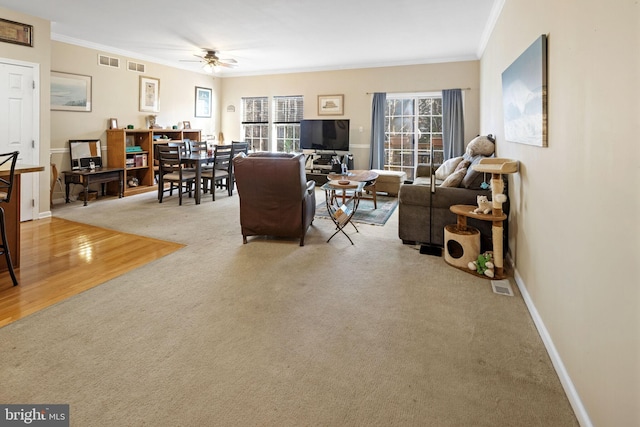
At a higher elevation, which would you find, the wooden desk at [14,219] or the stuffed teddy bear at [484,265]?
the wooden desk at [14,219]

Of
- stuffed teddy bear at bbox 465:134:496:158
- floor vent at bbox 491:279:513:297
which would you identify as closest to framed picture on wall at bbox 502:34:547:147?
floor vent at bbox 491:279:513:297

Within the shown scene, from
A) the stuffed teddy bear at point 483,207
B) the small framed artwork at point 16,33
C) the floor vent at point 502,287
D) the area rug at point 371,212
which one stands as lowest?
the floor vent at point 502,287

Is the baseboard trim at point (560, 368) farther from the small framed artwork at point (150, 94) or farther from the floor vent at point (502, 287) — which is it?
the small framed artwork at point (150, 94)

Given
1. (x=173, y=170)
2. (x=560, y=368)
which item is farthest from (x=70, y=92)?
(x=560, y=368)

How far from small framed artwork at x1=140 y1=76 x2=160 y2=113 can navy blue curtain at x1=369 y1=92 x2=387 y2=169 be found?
15.2 ft

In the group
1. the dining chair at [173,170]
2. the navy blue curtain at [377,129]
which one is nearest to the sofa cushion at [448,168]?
the navy blue curtain at [377,129]

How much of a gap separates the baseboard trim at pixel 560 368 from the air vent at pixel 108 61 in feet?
24.9

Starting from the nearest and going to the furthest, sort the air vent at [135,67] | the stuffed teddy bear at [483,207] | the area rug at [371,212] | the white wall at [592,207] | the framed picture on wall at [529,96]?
the white wall at [592,207], the framed picture on wall at [529,96], the stuffed teddy bear at [483,207], the area rug at [371,212], the air vent at [135,67]

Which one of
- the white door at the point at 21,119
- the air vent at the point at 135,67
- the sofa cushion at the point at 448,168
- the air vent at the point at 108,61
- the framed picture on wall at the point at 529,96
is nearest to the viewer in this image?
the framed picture on wall at the point at 529,96

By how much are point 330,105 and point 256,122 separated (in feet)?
6.99

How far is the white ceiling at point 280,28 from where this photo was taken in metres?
4.52

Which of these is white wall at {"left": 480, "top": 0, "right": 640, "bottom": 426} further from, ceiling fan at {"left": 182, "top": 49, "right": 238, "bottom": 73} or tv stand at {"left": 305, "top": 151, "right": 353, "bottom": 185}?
tv stand at {"left": 305, "top": 151, "right": 353, "bottom": 185}

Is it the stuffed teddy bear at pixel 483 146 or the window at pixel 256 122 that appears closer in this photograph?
the stuffed teddy bear at pixel 483 146

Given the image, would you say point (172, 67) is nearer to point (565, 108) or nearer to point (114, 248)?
point (114, 248)
